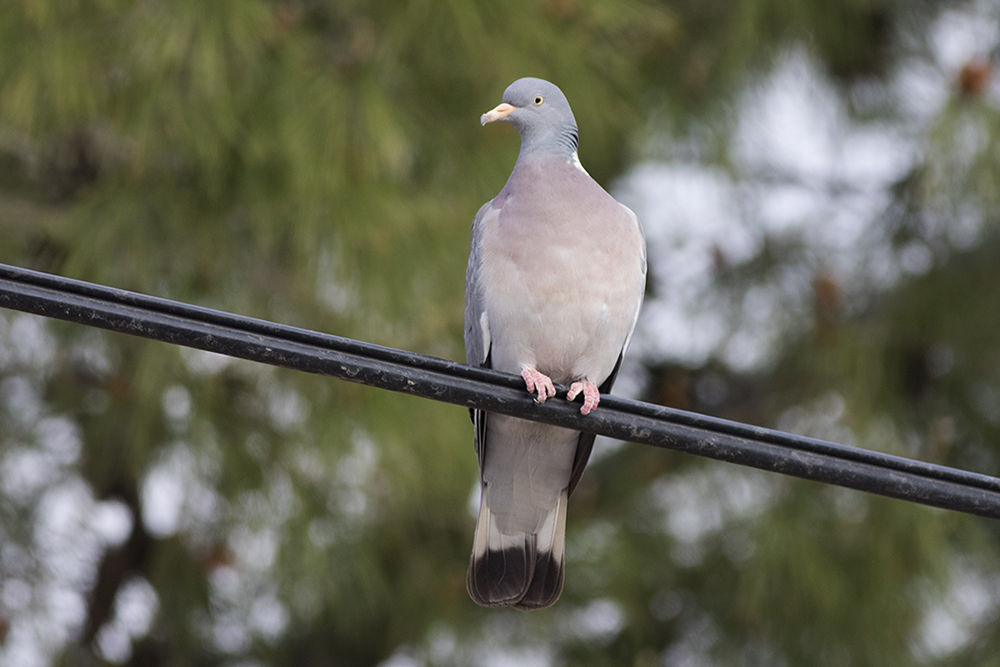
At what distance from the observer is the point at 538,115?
1954 mm

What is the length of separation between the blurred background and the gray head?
1.70 ft

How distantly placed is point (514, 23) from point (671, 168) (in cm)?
129

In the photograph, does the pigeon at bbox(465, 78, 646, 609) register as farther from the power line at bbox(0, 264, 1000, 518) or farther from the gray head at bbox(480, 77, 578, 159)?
the power line at bbox(0, 264, 1000, 518)

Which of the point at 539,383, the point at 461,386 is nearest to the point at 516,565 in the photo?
the point at 539,383

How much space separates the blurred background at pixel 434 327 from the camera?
2555mm

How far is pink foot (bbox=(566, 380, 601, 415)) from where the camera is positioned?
4.83 feet

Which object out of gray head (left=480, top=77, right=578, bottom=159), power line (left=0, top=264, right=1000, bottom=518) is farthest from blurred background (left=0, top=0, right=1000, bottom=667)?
power line (left=0, top=264, right=1000, bottom=518)

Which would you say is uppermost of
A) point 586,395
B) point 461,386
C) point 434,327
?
point 461,386

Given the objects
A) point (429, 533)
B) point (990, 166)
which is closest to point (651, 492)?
point (429, 533)

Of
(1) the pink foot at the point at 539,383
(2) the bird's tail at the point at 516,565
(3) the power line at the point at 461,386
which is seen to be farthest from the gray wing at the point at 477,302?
(3) the power line at the point at 461,386

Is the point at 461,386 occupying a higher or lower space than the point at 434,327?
higher

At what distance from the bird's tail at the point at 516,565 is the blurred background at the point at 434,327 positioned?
726 mm

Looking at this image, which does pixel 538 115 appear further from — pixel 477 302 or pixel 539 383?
pixel 539 383

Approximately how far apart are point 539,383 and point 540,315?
147mm
